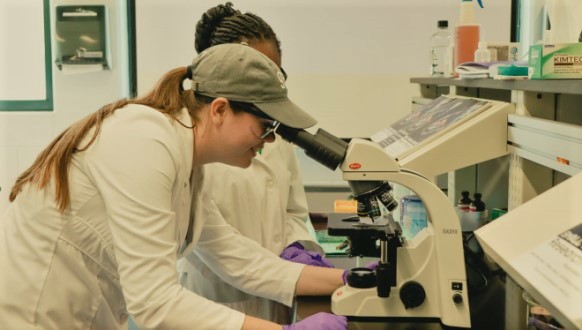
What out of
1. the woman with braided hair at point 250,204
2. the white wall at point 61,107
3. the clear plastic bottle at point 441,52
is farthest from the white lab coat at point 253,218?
the white wall at point 61,107

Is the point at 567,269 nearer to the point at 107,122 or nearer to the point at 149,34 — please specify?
the point at 107,122

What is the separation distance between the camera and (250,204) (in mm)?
2105

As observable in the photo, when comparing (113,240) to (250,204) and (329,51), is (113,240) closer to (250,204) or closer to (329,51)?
(250,204)

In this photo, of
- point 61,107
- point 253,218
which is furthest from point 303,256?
point 61,107

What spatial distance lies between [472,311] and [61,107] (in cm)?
254

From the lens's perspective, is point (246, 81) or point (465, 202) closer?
point (246, 81)

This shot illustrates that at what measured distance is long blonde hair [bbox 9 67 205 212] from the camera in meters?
1.43

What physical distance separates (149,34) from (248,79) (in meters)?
2.29

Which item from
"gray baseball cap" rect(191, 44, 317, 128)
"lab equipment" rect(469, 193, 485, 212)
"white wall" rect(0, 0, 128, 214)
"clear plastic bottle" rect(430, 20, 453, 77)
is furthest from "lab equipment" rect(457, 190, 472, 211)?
"white wall" rect(0, 0, 128, 214)

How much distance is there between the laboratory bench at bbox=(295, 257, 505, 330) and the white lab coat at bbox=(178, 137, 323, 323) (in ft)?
1.18

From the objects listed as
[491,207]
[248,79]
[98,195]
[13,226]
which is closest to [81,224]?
[98,195]

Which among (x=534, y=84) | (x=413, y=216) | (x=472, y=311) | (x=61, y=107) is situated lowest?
(x=472, y=311)

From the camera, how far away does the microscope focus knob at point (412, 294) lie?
5.05 feet

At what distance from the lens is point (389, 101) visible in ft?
11.7
